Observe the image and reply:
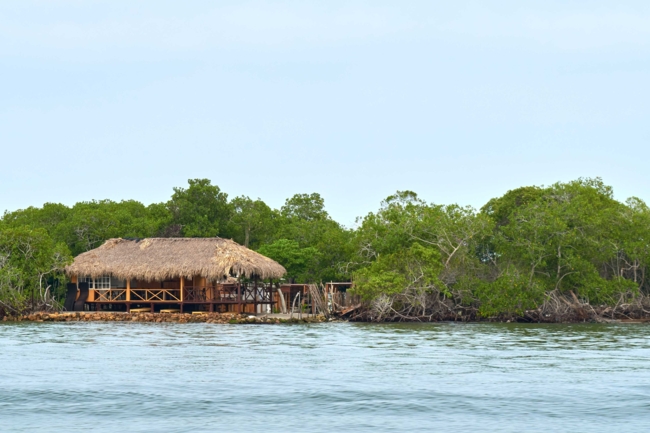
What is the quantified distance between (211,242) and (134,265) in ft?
11.5

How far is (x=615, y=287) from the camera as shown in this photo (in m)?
38.4

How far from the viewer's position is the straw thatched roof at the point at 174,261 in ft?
127

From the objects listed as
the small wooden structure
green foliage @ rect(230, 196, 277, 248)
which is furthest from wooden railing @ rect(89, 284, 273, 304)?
green foliage @ rect(230, 196, 277, 248)

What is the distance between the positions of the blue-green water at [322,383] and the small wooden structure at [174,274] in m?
8.72

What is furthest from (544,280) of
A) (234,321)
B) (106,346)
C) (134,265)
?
(106,346)

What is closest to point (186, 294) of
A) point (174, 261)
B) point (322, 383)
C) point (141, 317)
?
point (174, 261)

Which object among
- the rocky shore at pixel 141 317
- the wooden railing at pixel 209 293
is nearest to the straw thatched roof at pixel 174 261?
the wooden railing at pixel 209 293

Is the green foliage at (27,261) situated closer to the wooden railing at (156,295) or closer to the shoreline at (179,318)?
the shoreline at (179,318)

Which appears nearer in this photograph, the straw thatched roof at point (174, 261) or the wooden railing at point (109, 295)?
the straw thatched roof at point (174, 261)

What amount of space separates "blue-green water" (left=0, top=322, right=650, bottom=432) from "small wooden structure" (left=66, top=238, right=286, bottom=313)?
8.72 m

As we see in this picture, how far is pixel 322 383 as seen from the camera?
1897 centimetres

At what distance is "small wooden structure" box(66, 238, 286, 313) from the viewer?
39.0 meters

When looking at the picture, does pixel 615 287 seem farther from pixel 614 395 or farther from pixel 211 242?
pixel 614 395

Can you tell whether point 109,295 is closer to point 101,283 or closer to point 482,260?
point 101,283
